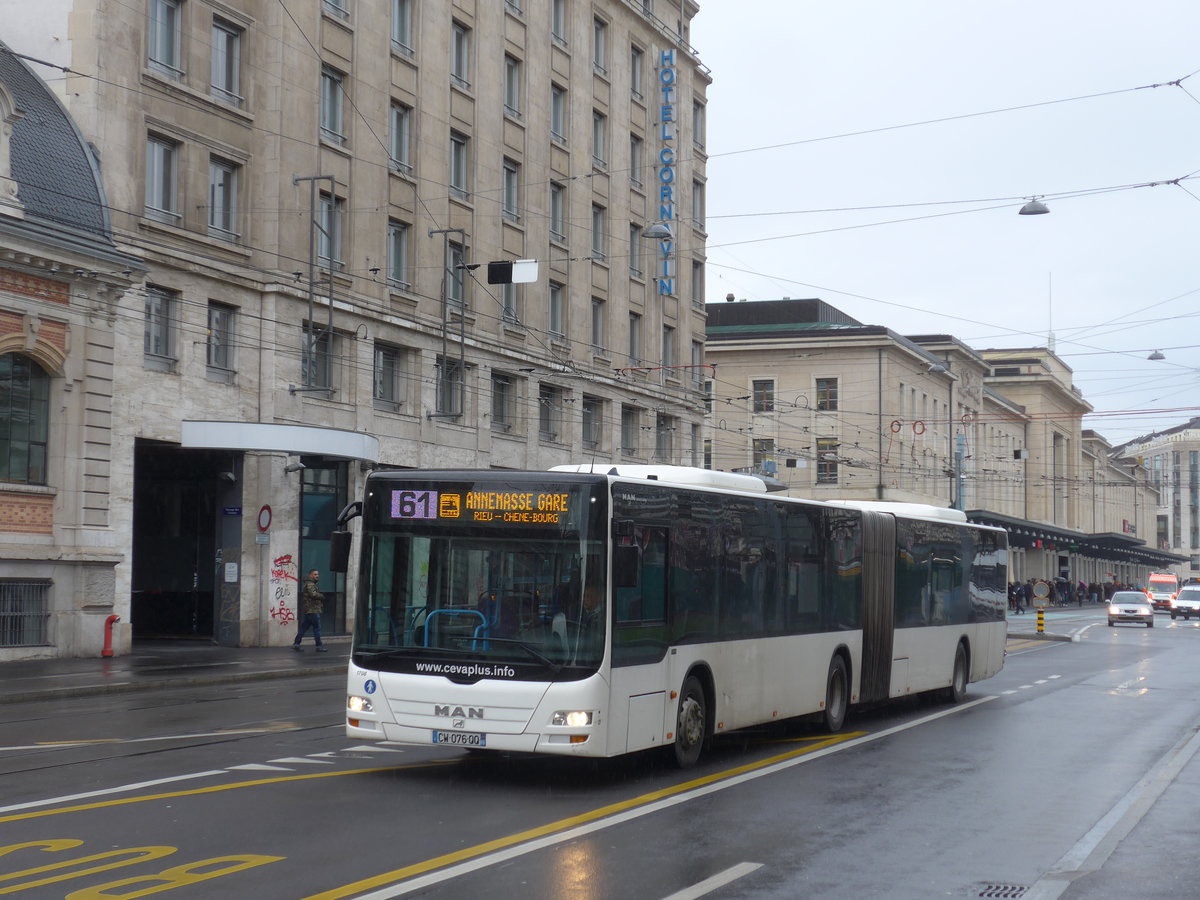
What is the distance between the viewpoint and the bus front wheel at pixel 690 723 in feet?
43.2

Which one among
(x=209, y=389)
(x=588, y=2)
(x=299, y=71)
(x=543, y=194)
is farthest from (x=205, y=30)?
(x=588, y=2)

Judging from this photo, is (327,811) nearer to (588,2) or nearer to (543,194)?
(543,194)

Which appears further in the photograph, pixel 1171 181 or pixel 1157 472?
pixel 1157 472

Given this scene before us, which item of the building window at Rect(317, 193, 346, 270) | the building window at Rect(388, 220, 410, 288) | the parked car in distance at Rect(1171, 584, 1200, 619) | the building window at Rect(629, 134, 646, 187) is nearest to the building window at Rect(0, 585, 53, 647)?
the building window at Rect(317, 193, 346, 270)

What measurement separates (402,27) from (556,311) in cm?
1050

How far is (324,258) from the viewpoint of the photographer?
35.1 m

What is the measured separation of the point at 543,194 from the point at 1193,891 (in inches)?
1495

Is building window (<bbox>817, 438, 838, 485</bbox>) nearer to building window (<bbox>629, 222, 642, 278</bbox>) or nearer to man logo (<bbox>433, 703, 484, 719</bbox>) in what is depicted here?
building window (<bbox>629, 222, 642, 278</bbox>)

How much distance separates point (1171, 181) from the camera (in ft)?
92.4

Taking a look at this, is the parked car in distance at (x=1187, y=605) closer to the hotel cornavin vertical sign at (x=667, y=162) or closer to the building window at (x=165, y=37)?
the hotel cornavin vertical sign at (x=667, y=162)

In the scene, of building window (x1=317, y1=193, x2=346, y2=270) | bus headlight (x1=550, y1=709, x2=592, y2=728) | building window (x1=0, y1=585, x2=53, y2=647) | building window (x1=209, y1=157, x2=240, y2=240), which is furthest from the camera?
building window (x1=317, y1=193, x2=346, y2=270)

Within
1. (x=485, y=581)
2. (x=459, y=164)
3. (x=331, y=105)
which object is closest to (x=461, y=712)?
(x=485, y=581)

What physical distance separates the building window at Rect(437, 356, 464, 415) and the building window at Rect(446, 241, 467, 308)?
62.5 inches

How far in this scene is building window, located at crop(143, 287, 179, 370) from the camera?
30.1 metres
